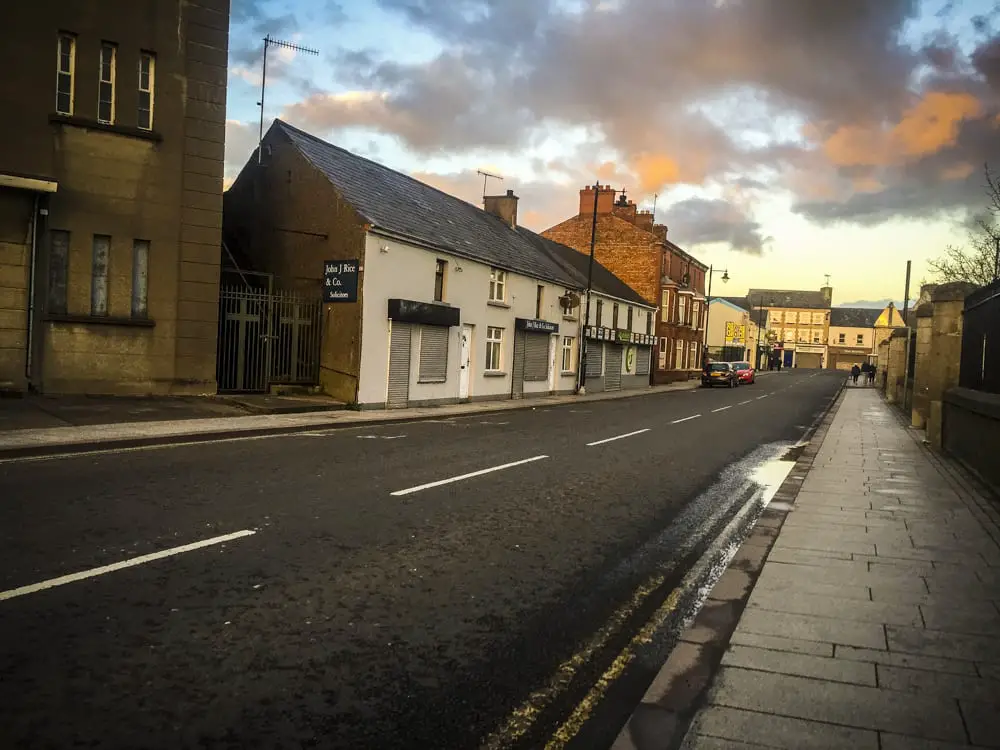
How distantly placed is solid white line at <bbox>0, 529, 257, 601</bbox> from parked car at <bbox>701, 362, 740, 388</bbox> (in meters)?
43.8

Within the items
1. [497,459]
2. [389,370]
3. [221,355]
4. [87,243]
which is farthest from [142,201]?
[497,459]

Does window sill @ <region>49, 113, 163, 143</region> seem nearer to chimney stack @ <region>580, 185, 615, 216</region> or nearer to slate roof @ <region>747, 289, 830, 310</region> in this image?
chimney stack @ <region>580, 185, 615, 216</region>

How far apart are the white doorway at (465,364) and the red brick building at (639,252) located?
83.7 ft

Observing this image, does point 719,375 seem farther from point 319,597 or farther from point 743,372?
Answer: point 319,597

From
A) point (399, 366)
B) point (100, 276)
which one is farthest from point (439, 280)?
point (100, 276)

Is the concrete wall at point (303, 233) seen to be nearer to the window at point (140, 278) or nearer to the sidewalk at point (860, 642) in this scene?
the window at point (140, 278)

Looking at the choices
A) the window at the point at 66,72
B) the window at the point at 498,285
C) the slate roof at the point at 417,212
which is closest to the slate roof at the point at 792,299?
the slate roof at the point at 417,212

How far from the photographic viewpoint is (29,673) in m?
3.55

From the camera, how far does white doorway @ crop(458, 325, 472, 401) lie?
82.7 feet

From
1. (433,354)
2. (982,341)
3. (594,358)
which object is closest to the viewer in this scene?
(982,341)

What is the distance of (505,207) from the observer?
36906 millimetres

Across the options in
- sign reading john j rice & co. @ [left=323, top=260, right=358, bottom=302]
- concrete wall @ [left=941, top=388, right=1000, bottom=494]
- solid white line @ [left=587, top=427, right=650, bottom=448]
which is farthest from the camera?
sign reading john j rice & co. @ [left=323, top=260, right=358, bottom=302]

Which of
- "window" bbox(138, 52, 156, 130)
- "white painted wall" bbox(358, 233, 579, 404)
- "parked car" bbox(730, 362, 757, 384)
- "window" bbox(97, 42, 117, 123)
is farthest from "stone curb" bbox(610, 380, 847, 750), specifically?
"parked car" bbox(730, 362, 757, 384)

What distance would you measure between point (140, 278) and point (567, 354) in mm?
21278
